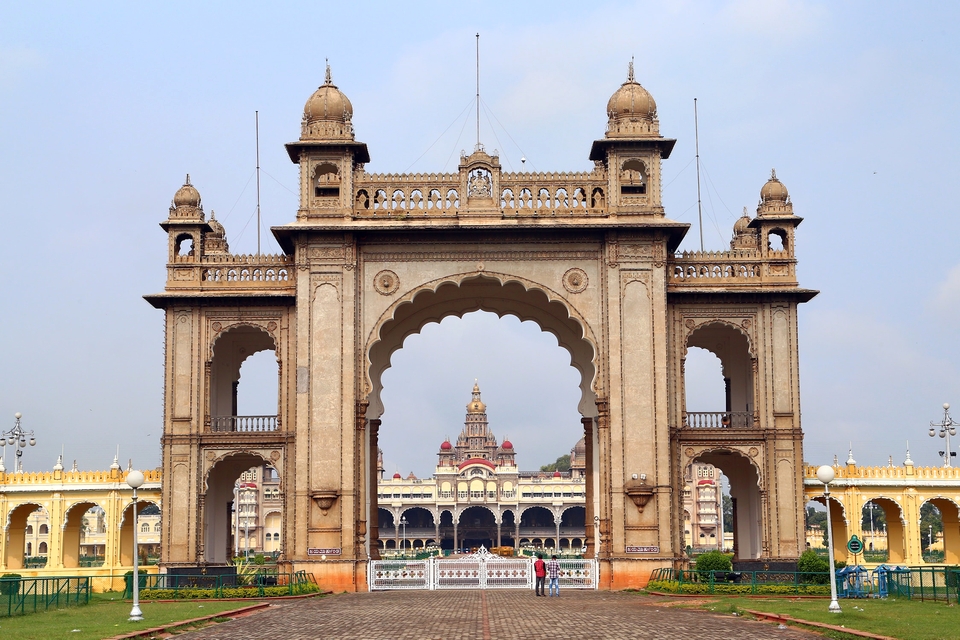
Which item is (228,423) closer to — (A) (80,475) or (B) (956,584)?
(A) (80,475)

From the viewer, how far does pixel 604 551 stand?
3572 centimetres

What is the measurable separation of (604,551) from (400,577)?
604 cm

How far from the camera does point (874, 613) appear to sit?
24.5 metres

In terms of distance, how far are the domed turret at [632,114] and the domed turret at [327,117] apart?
26.5ft

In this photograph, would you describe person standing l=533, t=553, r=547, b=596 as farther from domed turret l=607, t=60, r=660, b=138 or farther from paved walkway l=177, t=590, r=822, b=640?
domed turret l=607, t=60, r=660, b=138

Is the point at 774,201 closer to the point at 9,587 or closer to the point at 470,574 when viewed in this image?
the point at 470,574

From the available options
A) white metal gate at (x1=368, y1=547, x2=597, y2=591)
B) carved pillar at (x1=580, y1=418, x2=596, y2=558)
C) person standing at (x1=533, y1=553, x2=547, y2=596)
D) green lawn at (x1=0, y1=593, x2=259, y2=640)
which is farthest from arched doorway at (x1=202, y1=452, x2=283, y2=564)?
carved pillar at (x1=580, y1=418, x2=596, y2=558)

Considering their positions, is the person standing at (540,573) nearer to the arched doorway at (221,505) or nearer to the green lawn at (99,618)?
the green lawn at (99,618)

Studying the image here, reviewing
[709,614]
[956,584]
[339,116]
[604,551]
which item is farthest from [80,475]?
[956,584]

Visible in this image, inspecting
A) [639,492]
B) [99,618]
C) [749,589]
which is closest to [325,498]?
[639,492]

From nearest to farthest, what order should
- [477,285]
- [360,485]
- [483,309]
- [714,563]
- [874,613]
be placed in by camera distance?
[874,613] → [714,563] → [360,485] → [477,285] → [483,309]

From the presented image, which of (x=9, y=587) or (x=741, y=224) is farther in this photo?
(x=741, y=224)

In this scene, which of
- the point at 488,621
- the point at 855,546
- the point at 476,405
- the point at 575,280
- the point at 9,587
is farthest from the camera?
the point at 476,405

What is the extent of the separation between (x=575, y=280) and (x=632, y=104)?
5.72m
